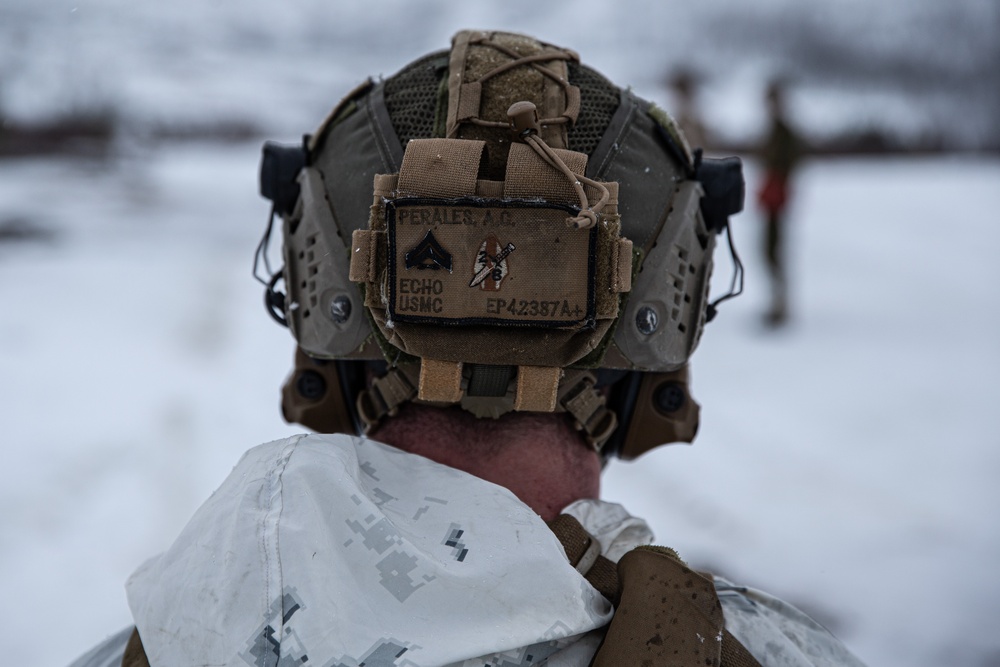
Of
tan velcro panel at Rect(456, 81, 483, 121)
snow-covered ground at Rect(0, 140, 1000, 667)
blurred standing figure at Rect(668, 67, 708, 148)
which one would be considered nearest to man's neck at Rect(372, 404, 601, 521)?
tan velcro panel at Rect(456, 81, 483, 121)

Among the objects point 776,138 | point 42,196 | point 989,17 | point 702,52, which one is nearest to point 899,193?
point 776,138

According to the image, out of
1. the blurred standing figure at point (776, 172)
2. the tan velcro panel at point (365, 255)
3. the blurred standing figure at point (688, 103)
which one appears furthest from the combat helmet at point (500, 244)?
the blurred standing figure at point (776, 172)

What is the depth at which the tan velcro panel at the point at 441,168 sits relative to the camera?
1.29 metres

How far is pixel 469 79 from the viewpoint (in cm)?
145

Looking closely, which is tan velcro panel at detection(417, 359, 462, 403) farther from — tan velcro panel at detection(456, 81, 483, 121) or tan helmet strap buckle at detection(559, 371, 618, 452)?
tan velcro panel at detection(456, 81, 483, 121)

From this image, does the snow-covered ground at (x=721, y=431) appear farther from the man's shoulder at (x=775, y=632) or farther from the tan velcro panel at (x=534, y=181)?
the tan velcro panel at (x=534, y=181)

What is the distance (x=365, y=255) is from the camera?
53.1 inches

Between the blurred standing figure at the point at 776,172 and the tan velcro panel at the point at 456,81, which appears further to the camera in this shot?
the blurred standing figure at the point at 776,172

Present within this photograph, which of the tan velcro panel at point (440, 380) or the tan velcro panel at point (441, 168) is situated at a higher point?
the tan velcro panel at point (441, 168)

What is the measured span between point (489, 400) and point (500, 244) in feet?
0.92

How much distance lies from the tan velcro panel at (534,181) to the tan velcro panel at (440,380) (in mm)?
284

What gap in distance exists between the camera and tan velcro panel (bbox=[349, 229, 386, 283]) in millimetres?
→ 1344

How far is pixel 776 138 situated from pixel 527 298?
244 inches

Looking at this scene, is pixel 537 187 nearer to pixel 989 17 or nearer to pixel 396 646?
pixel 396 646
